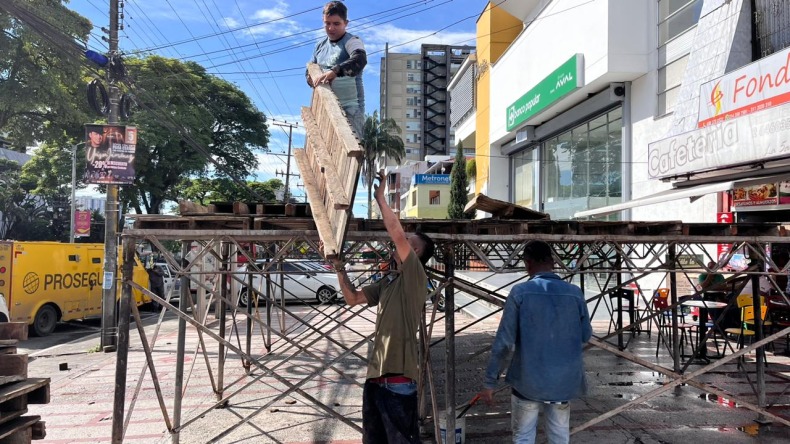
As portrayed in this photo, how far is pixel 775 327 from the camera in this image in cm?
940

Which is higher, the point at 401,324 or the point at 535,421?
the point at 401,324

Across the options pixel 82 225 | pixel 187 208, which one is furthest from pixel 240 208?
pixel 82 225

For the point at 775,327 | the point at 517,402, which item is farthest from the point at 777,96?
the point at 517,402

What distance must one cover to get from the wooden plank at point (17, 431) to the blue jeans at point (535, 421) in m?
3.50

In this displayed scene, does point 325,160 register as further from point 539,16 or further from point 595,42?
point 539,16

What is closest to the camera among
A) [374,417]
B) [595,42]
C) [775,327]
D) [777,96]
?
[374,417]

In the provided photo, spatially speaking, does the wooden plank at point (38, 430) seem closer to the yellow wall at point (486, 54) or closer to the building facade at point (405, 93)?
the yellow wall at point (486, 54)

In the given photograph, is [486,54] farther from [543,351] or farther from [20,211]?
[20,211]

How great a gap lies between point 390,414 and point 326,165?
5.73 feet

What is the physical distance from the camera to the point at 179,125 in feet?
82.9

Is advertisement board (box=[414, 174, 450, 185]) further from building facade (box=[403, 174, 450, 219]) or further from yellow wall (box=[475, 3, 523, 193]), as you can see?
yellow wall (box=[475, 3, 523, 193])

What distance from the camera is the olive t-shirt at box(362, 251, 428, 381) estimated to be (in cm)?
328

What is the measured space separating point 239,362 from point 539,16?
18684 millimetres

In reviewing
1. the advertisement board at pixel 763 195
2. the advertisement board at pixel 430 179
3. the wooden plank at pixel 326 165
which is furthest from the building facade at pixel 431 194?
the wooden plank at pixel 326 165
